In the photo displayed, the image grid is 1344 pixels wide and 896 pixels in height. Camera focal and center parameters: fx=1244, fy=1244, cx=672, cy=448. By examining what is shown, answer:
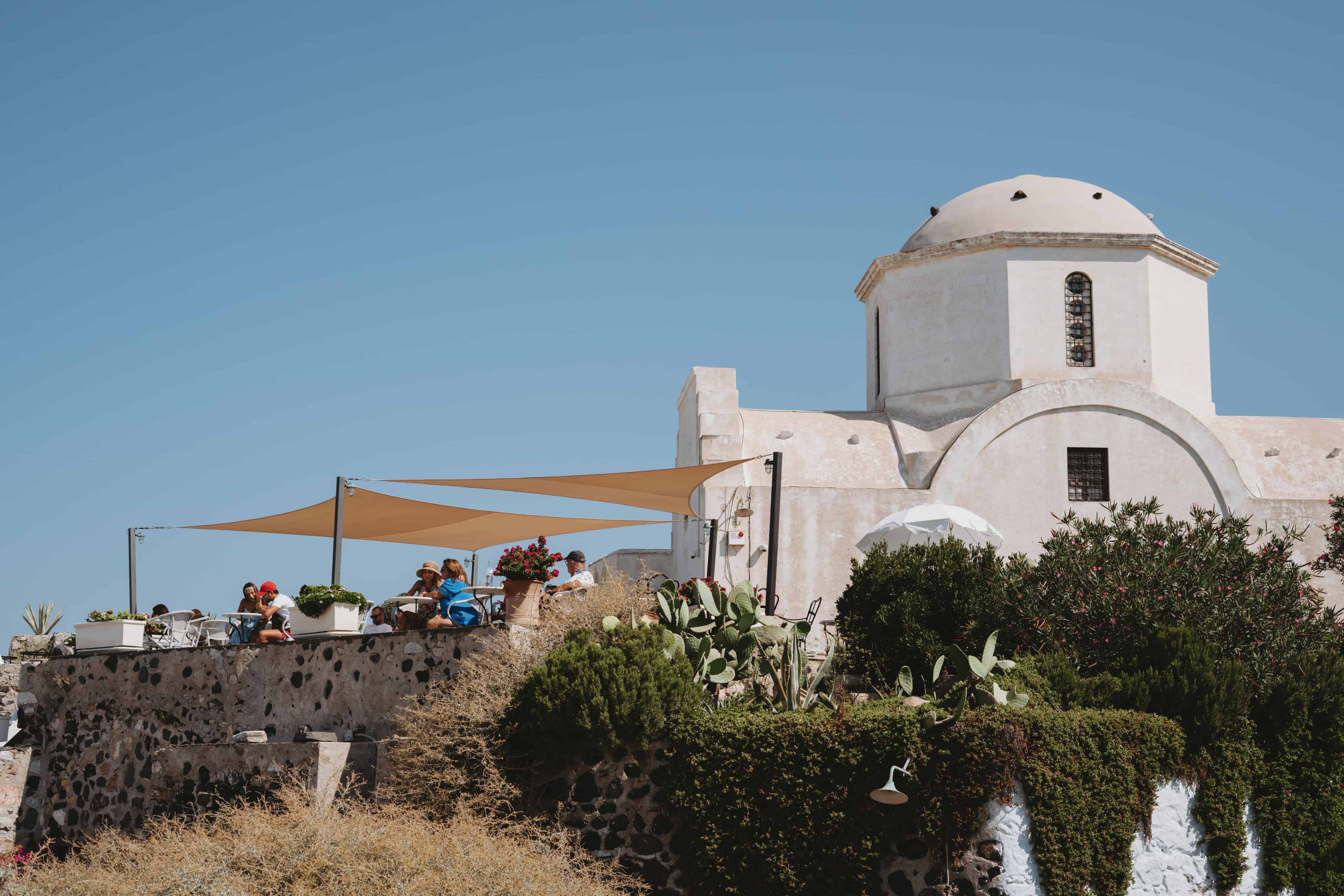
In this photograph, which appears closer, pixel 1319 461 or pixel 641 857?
pixel 641 857

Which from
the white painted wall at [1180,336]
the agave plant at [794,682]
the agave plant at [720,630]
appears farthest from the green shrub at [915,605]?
the white painted wall at [1180,336]

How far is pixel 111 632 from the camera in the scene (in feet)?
48.5

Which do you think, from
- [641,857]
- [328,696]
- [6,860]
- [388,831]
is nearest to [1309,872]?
[641,857]

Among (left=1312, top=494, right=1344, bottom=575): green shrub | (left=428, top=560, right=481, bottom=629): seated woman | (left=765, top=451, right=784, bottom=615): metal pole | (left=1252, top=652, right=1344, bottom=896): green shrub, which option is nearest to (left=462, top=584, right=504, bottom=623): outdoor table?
(left=428, top=560, right=481, bottom=629): seated woman

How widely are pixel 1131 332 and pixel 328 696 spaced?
15027 mm

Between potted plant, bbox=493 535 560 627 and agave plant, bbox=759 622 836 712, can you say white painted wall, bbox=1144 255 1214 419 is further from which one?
potted plant, bbox=493 535 560 627

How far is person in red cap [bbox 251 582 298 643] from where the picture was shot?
1417 centimetres

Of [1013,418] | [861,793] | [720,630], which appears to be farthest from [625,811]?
[1013,418]

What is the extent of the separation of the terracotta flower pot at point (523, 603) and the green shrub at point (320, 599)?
2060mm

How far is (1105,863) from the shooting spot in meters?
11.2

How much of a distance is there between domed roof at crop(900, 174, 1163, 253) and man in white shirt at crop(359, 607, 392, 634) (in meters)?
12.1

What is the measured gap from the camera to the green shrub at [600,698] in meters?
11.1

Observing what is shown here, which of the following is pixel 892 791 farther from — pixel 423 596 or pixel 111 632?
pixel 111 632

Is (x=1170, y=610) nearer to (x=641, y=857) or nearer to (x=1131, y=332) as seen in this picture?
(x=641, y=857)
